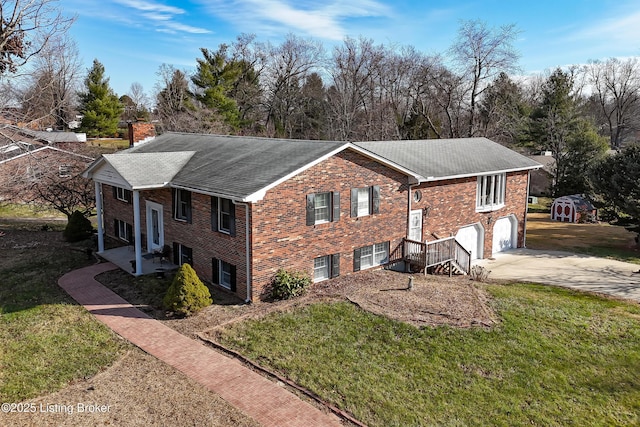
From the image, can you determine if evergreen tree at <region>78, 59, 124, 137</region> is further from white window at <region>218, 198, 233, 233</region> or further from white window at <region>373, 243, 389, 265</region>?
white window at <region>373, 243, 389, 265</region>

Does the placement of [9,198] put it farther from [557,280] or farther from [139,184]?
[557,280]

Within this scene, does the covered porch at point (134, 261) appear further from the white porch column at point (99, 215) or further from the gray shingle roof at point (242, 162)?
the gray shingle roof at point (242, 162)

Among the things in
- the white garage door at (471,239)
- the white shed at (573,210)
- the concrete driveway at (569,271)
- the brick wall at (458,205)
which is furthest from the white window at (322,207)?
the white shed at (573,210)

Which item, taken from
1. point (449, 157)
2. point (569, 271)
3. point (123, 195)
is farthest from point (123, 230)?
point (569, 271)

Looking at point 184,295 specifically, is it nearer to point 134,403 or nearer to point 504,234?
point 134,403

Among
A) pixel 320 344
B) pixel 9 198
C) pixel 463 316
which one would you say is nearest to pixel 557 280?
pixel 463 316

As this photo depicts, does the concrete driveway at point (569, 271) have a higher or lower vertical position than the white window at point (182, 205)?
lower
